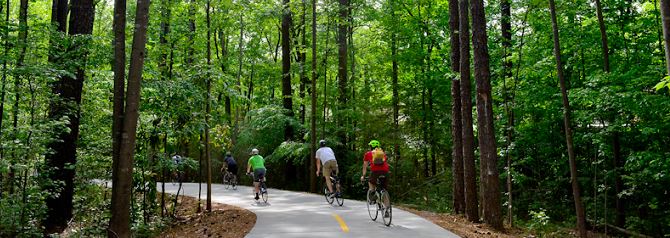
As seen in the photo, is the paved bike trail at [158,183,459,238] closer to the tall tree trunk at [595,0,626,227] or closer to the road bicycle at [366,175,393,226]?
the road bicycle at [366,175,393,226]

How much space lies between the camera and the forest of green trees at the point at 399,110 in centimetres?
1122

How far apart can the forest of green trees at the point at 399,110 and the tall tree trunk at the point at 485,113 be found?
1.5 inches

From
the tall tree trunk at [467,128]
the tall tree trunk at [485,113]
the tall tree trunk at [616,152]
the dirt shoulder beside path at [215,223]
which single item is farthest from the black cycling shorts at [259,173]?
the tall tree trunk at [616,152]

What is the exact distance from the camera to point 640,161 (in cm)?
1298

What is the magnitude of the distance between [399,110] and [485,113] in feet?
39.8

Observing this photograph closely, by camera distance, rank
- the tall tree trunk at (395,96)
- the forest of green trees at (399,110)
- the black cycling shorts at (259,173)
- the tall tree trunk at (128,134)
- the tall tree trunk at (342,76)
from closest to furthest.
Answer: the tall tree trunk at (128,134), the forest of green trees at (399,110), the black cycling shorts at (259,173), the tall tree trunk at (395,96), the tall tree trunk at (342,76)

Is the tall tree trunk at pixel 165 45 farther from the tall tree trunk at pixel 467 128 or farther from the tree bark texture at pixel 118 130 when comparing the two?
the tall tree trunk at pixel 467 128

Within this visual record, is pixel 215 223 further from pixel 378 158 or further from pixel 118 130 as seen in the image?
pixel 378 158

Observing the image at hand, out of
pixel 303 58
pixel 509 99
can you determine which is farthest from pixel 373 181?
pixel 303 58

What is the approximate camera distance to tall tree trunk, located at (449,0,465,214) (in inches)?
602

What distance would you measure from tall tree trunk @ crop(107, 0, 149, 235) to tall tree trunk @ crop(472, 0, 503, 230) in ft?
26.5

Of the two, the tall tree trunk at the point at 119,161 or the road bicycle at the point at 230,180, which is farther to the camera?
the road bicycle at the point at 230,180

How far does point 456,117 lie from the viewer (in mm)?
15297

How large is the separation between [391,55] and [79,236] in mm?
17229
